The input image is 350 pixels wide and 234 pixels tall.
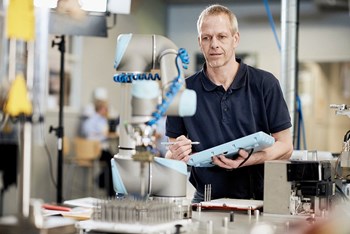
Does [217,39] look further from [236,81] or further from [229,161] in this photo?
[229,161]

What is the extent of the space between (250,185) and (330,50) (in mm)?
8384

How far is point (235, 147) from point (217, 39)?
469mm

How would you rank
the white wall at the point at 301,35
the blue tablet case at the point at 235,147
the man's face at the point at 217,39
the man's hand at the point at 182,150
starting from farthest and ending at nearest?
the white wall at the point at 301,35
the man's face at the point at 217,39
the man's hand at the point at 182,150
the blue tablet case at the point at 235,147

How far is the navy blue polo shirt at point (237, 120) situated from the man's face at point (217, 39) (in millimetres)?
122

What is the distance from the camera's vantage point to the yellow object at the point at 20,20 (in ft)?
3.93

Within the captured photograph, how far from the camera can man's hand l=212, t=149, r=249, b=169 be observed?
2146 millimetres

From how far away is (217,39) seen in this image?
2.31 m

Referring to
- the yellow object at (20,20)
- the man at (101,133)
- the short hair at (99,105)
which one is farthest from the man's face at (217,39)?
the short hair at (99,105)

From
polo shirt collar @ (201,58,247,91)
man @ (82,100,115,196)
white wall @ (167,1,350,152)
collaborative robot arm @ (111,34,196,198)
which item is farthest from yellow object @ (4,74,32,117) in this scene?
white wall @ (167,1,350,152)

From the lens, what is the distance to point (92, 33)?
4.21m

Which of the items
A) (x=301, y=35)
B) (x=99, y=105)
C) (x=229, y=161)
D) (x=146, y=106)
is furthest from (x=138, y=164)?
(x=301, y=35)

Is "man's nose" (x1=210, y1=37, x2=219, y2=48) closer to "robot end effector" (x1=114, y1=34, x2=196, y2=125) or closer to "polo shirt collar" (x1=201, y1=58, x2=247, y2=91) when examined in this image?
"polo shirt collar" (x1=201, y1=58, x2=247, y2=91)

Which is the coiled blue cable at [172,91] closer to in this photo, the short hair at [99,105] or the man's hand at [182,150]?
the man's hand at [182,150]

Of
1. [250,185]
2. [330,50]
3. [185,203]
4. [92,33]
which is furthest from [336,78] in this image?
[185,203]
